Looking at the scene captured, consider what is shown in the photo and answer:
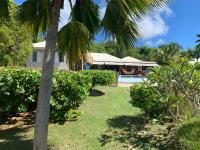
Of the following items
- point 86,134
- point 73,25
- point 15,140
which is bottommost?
point 15,140

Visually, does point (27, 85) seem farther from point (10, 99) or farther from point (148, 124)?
point (148, 124)

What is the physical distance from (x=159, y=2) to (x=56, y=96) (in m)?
5.11

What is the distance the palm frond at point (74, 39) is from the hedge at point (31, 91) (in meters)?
2.36

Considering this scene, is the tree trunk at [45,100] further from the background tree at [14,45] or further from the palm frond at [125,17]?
the background tree at [14,45]

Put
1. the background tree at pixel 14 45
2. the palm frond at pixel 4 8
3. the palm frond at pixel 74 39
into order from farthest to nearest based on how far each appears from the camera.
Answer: the background tree at pixel 14 45 < the palm frond at pixel 74 39 < the palm frond at pixel 4 8

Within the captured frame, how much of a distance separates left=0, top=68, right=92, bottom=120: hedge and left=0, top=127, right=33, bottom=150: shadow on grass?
0.62 m

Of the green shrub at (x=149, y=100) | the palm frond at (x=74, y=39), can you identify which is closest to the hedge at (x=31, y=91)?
the green shrub at (x=149, y=100)

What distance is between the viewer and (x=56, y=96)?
11406 mm

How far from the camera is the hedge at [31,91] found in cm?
1074

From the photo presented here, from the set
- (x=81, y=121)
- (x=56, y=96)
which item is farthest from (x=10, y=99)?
(x=81, y=121)

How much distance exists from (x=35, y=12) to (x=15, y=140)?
321 cm

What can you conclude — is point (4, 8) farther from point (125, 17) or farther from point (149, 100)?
point (149, 100)

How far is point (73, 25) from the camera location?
29.0 feet

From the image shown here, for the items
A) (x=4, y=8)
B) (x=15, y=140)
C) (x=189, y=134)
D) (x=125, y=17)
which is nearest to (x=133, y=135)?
(x=189, y=134)
